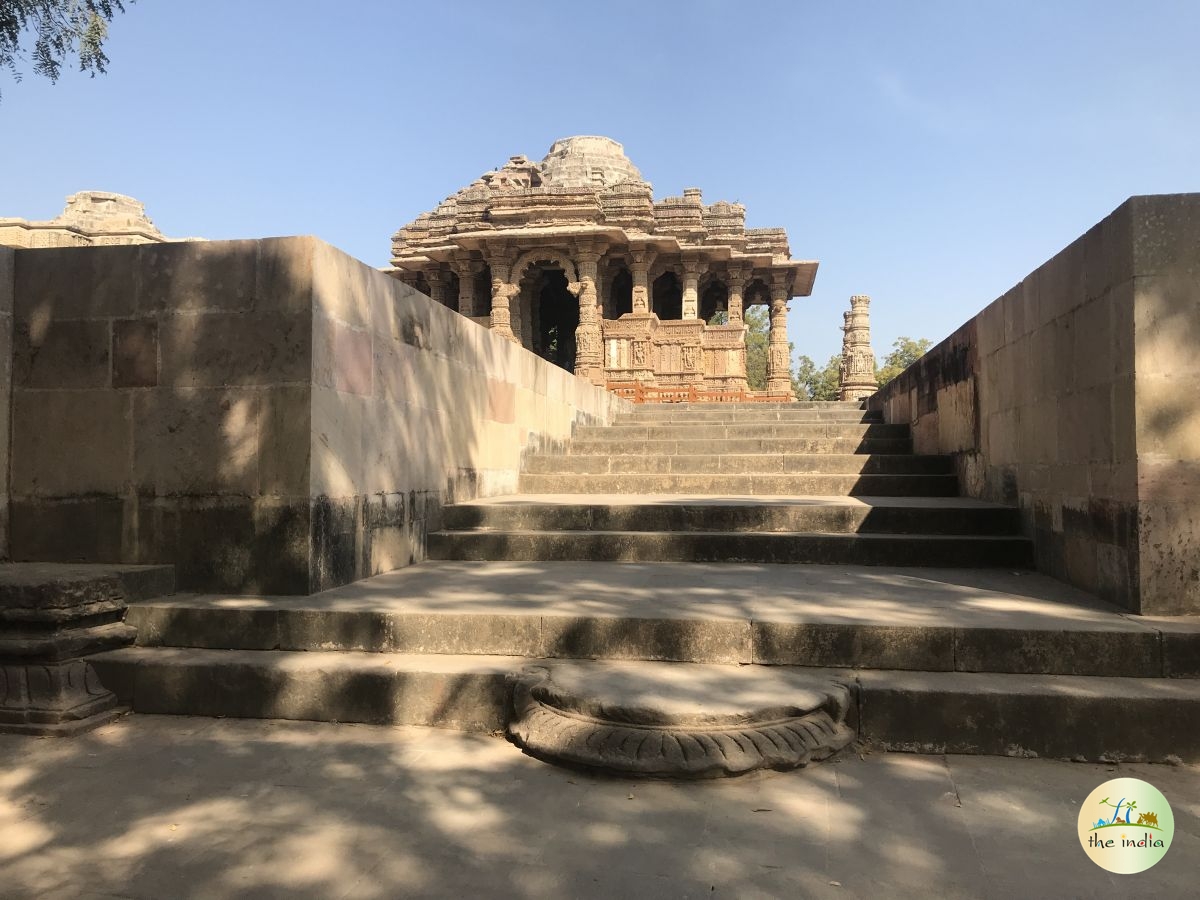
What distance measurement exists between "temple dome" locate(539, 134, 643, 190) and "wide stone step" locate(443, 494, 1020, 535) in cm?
Answer: 2529

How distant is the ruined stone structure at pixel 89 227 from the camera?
53.4ft

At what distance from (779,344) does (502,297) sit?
9.29 metres

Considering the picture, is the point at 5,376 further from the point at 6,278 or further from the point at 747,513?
the point at 747,513

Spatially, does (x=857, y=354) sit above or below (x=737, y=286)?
below

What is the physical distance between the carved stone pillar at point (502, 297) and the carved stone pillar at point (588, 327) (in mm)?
A: 2037

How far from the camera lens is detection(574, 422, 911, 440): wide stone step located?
7.84 meters

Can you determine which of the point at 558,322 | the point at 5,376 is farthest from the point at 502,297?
the point at 5,376

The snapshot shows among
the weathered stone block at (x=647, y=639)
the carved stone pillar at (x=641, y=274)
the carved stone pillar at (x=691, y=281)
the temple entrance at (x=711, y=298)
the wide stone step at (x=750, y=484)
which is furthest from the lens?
the temple entrance at (x=711, y=298)

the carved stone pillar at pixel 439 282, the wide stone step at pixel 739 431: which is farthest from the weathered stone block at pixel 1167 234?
the carved stone pillar at pixel 439 282

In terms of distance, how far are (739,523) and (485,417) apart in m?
2.28

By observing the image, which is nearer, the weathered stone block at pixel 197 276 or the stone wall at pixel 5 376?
the weathered stone block at pixel 197 276

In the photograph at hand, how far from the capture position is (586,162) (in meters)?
29.7

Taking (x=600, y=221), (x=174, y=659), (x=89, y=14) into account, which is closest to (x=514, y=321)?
(x=600, y=221)

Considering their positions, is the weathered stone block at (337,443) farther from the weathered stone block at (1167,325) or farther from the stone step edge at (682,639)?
the weathered stone block at (1167,325)
